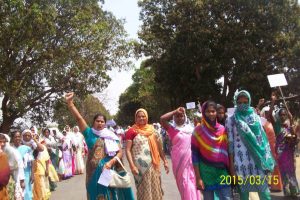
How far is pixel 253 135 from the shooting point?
5078 mm

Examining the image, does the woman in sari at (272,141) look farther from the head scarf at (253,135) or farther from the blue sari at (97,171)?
the blue sari at (97,171)

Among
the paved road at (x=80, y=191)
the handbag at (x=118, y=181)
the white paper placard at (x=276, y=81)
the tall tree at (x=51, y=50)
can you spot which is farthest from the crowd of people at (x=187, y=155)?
the tall tree at (x=51, y=50)

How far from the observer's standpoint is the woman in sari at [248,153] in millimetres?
5086

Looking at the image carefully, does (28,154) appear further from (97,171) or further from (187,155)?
(187,155)

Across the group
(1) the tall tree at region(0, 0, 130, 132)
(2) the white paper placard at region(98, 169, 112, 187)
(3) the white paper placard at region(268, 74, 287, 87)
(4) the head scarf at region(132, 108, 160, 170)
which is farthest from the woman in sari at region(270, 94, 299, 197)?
(1) the tall tree at region(0, 0, 130, 132)

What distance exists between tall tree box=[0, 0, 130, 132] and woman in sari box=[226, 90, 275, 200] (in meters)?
17.0

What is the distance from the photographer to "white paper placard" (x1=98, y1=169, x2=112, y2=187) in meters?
5.63

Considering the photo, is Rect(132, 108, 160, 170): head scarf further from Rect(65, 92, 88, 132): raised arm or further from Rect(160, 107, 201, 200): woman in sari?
Rect(65, 92, 88, 132): raised arm

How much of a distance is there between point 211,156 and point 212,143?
0.47ft

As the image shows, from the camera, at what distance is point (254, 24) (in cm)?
2831

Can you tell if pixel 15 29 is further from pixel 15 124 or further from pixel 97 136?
pixel 97 136

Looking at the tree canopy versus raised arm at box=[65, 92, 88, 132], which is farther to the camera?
the tree canopy

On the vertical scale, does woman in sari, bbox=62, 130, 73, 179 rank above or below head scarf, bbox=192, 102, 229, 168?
above

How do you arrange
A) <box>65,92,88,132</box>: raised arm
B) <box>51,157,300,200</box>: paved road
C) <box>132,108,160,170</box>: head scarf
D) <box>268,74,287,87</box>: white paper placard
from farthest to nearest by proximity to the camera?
<box>51,157,300,200</box>: paved road
<box>268,74,287,87</box>: white paper placard
<box>132,108,160,170</box>: head scarf
<box>65,92,88,132</box>: raised arm
